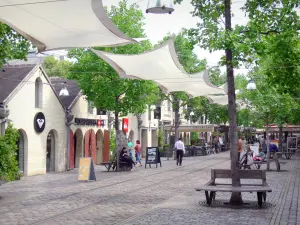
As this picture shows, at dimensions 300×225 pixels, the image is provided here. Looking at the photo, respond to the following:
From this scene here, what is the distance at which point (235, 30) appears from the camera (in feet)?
40.5

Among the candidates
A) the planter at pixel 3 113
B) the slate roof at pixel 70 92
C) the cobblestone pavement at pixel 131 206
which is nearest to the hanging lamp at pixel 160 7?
the cobblestone pavement at pixel 131 206

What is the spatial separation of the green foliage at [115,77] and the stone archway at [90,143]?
4894mm

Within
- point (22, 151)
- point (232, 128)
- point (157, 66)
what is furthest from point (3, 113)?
point (232, 128)

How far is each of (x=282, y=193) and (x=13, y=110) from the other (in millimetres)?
13698

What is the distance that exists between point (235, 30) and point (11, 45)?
27.0 ft

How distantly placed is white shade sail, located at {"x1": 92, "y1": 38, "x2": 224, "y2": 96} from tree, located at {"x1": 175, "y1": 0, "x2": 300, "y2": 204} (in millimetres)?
4555

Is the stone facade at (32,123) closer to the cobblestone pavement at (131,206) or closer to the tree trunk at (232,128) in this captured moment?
the cobblestone pavement at (131,206)

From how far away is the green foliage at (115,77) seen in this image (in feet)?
88.2

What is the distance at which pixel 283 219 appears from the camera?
35.7ft

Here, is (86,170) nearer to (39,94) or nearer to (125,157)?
(125,157)

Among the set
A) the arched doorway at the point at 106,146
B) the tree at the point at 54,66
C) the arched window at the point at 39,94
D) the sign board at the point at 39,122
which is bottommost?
the arched doorway at the point at 106,146

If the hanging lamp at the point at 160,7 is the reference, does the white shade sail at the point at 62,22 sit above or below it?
below

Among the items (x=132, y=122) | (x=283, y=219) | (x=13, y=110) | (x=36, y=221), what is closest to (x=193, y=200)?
(x=283, y=219)

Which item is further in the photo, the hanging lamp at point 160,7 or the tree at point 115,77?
the tree at point 115,77
